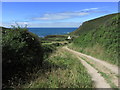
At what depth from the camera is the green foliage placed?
15.7 feet

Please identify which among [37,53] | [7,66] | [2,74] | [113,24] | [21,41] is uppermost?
[113,24]

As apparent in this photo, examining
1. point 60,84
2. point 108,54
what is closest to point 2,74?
point 60,84

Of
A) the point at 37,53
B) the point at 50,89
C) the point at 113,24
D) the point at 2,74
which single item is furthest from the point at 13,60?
the point at 113,24

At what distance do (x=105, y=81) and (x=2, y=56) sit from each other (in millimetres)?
4645

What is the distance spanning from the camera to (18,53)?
16.6 feet

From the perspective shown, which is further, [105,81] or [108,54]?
[108,54]

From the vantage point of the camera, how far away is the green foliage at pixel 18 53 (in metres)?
4.79

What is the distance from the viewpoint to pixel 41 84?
171 inches

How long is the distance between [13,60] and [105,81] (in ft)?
14.0

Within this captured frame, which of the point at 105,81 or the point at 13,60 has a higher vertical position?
the point at 13,60

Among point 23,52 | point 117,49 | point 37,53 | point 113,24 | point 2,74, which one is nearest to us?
point 2,74

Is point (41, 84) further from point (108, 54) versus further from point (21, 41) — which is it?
point (108, 54)

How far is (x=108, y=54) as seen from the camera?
947 cm

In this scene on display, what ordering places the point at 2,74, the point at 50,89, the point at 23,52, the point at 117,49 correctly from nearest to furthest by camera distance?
1. the point at 50,89
2. the point at 2,74
3. the point at 23,52
4. the point at 117,49
